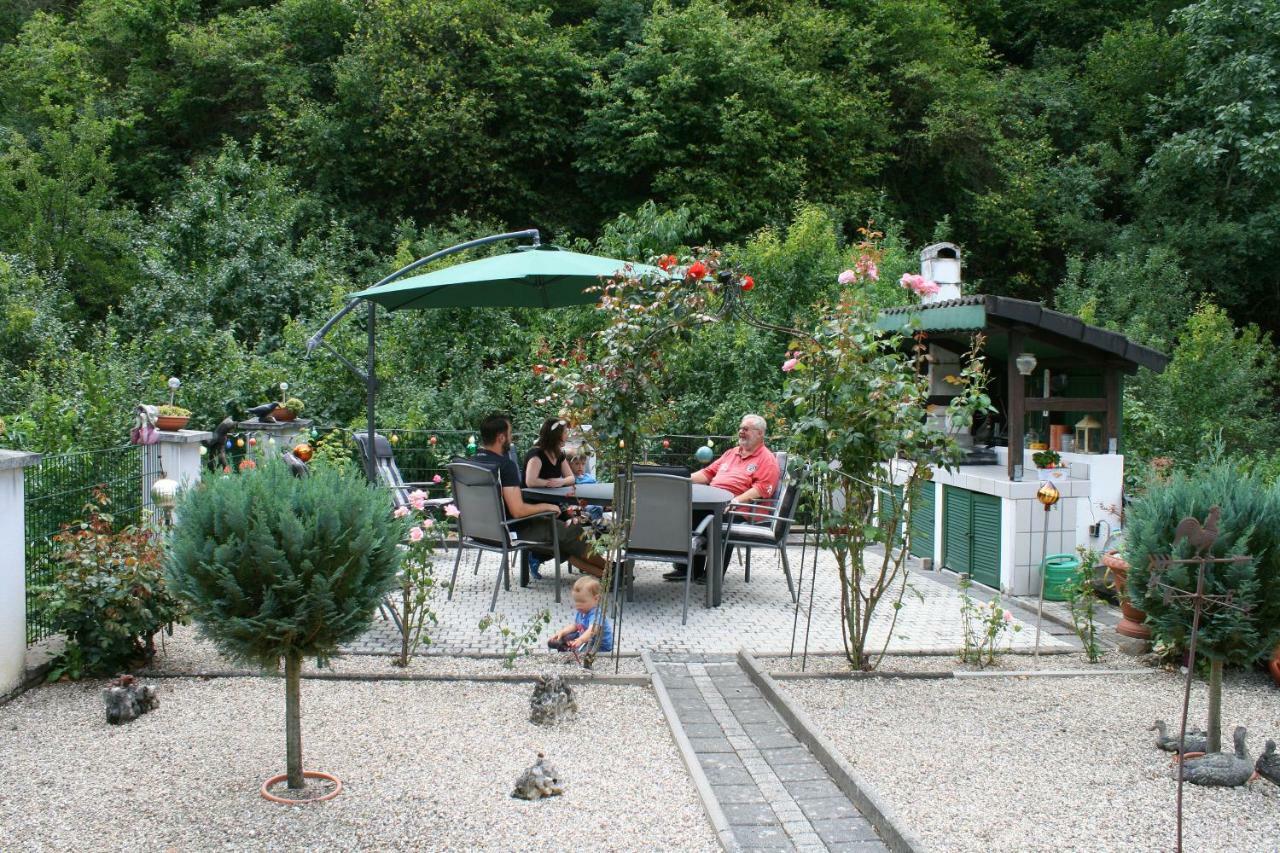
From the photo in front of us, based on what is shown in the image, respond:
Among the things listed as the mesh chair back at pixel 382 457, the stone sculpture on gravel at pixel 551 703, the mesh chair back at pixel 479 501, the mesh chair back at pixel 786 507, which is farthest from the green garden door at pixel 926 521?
the stone sculpture on gravel at pixel 551 703

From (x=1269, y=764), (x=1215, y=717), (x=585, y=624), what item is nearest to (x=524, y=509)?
(x=585, y=624)

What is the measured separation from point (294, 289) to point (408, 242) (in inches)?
89.6

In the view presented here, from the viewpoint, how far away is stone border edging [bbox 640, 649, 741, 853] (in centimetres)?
330

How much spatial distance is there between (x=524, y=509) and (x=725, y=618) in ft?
4.91

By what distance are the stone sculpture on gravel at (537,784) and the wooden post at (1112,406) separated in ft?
18.4

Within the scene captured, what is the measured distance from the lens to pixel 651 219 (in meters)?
15.5

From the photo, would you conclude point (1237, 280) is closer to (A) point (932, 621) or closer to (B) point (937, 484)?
(B) point (937, 484)

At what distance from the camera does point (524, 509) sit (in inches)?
263

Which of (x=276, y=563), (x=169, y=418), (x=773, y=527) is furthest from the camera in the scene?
(x=773, y=527)

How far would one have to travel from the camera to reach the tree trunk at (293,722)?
353 cm

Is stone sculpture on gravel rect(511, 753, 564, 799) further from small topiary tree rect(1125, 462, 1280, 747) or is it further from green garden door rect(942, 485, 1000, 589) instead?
green garden door rect(942, 485, 1000, 589)

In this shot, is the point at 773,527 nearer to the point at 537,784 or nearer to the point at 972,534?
the point at 972,534

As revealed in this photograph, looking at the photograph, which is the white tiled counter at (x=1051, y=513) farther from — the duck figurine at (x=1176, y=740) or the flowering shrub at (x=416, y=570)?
the flowering shrub at (x=416, y=570)

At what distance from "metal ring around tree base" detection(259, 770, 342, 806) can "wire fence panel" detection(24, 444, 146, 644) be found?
2047mm
